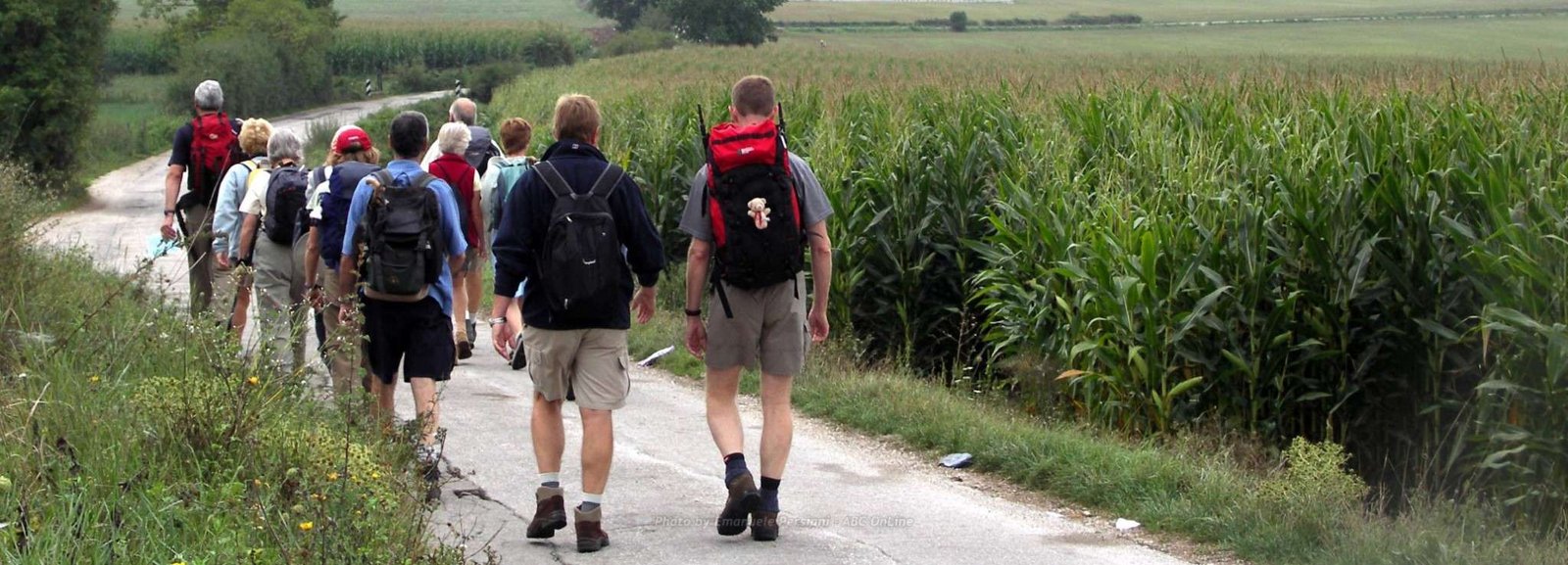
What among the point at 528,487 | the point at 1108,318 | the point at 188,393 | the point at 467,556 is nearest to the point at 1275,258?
the point at 1108,318

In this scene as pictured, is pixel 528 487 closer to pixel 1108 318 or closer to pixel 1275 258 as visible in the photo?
pixel 1108 318

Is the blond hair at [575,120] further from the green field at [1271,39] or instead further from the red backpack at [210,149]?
the green field at [1271,39]

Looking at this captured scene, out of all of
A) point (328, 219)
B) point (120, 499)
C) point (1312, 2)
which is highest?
point (328, 219)

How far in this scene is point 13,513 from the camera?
18.5 ft

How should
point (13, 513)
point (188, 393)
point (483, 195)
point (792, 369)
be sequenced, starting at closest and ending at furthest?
point (13, 513) → point (188, 393) → point (792, 369) → point (483, 195)

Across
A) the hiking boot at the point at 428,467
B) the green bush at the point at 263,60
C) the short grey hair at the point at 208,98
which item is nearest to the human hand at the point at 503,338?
the hiking boot at the point at 428,467

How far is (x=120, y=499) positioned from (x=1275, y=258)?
6539 mm

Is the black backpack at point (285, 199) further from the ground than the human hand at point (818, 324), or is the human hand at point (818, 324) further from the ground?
the black backpack at point (285, 199)

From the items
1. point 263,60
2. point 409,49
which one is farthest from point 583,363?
point 409,49

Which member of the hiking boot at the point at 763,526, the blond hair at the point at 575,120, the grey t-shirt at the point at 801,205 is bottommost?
the hiking boot at the point at 763,526

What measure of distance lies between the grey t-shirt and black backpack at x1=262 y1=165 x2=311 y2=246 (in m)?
3.32

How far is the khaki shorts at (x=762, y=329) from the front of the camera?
22.8 ft

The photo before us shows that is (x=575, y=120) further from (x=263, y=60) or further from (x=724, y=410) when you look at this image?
(x=263, y=60)

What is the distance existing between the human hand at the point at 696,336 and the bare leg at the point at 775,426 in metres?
0.29
